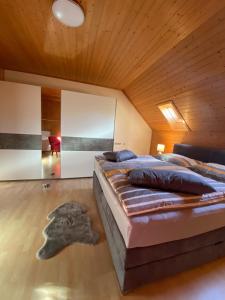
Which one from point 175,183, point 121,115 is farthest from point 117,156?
point 121,115

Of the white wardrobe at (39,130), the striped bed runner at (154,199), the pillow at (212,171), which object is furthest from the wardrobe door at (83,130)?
the striped bed runner at (154,199)

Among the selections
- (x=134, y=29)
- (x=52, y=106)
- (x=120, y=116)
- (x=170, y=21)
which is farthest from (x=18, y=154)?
(x=170, y=21)

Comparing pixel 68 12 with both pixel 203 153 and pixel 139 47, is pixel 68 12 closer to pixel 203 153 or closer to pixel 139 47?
pixel 139 47

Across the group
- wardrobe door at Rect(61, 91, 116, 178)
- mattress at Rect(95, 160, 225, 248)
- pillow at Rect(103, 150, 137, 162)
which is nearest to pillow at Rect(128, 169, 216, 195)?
mattress at Rect(95, 160, 225, 248)

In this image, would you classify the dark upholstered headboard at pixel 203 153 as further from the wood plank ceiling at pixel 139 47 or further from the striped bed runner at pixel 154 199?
the striped bed runner at pixel 154 199

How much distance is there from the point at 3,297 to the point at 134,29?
3.06 m

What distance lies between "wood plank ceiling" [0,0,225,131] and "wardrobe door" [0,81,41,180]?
629mm

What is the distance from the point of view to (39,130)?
11.1ft

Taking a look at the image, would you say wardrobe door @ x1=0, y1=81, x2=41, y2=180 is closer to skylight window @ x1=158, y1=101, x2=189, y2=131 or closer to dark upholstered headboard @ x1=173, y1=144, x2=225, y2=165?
skylight window @ x1=158, y1=101, x2=189, y2=131

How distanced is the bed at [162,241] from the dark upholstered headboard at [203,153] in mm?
1580

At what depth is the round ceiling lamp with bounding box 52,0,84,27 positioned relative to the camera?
155 cm

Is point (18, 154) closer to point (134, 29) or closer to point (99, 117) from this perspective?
point (99, 117)

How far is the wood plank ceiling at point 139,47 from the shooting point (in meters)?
1.60

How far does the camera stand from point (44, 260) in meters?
1.48
